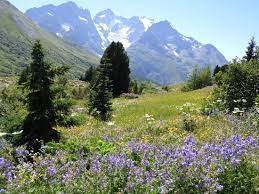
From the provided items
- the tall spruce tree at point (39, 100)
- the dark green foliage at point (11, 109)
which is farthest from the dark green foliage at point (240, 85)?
the tall spruce tree at point (39, 100)

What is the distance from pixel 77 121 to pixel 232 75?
7.20 m

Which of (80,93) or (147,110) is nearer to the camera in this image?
(147,110)

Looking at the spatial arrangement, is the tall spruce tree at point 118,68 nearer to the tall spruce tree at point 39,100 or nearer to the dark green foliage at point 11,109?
the dark green foliage at point 11,109

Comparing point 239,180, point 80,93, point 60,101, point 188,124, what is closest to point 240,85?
point 188,124

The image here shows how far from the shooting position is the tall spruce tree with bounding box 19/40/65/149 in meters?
12.9

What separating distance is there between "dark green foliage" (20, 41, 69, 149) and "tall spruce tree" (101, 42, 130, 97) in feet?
120

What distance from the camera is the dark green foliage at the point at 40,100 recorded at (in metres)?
12.9

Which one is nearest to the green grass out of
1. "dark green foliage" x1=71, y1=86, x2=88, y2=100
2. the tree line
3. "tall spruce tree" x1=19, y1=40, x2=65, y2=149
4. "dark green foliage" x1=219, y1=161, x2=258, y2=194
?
the tree line

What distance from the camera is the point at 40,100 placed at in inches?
520

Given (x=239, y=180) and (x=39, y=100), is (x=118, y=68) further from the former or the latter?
(x=239, y=180)

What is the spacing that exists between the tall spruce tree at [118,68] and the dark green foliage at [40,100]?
3670cm

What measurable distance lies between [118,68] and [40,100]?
37955mm

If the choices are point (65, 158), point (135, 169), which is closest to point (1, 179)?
point (65, 158)

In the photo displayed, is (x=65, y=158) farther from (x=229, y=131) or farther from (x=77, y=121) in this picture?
(x=77, y=121)
